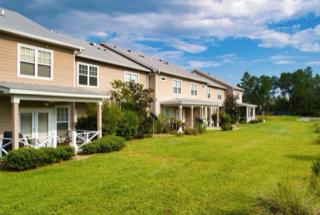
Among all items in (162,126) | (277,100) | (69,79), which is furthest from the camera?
(277,100)

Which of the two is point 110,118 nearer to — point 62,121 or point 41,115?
point 62,121

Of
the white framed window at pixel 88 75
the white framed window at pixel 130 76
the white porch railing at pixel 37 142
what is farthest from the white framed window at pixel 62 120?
the white framed window at pixel 130 76

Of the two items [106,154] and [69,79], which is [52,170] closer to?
[106,154]

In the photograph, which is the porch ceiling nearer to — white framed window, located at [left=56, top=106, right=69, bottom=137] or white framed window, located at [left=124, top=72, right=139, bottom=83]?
white framed window, located at [left=56, top=106, right=69, bottom=137]

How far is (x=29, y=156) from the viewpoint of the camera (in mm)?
10258

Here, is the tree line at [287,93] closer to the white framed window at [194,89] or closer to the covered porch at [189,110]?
the covered porch at [189,110]

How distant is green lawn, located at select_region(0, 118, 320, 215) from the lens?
6.37 meters

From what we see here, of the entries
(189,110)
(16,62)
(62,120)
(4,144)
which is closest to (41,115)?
(62,120)

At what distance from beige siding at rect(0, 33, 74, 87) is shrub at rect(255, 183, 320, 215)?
12.5m

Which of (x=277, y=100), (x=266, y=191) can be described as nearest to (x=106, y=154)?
(x=266, y=191)

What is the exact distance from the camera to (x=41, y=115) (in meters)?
15.6

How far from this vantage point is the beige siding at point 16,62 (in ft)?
42.6

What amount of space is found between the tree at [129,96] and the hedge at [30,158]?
31.1 ft

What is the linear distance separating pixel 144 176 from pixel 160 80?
18200 mm
